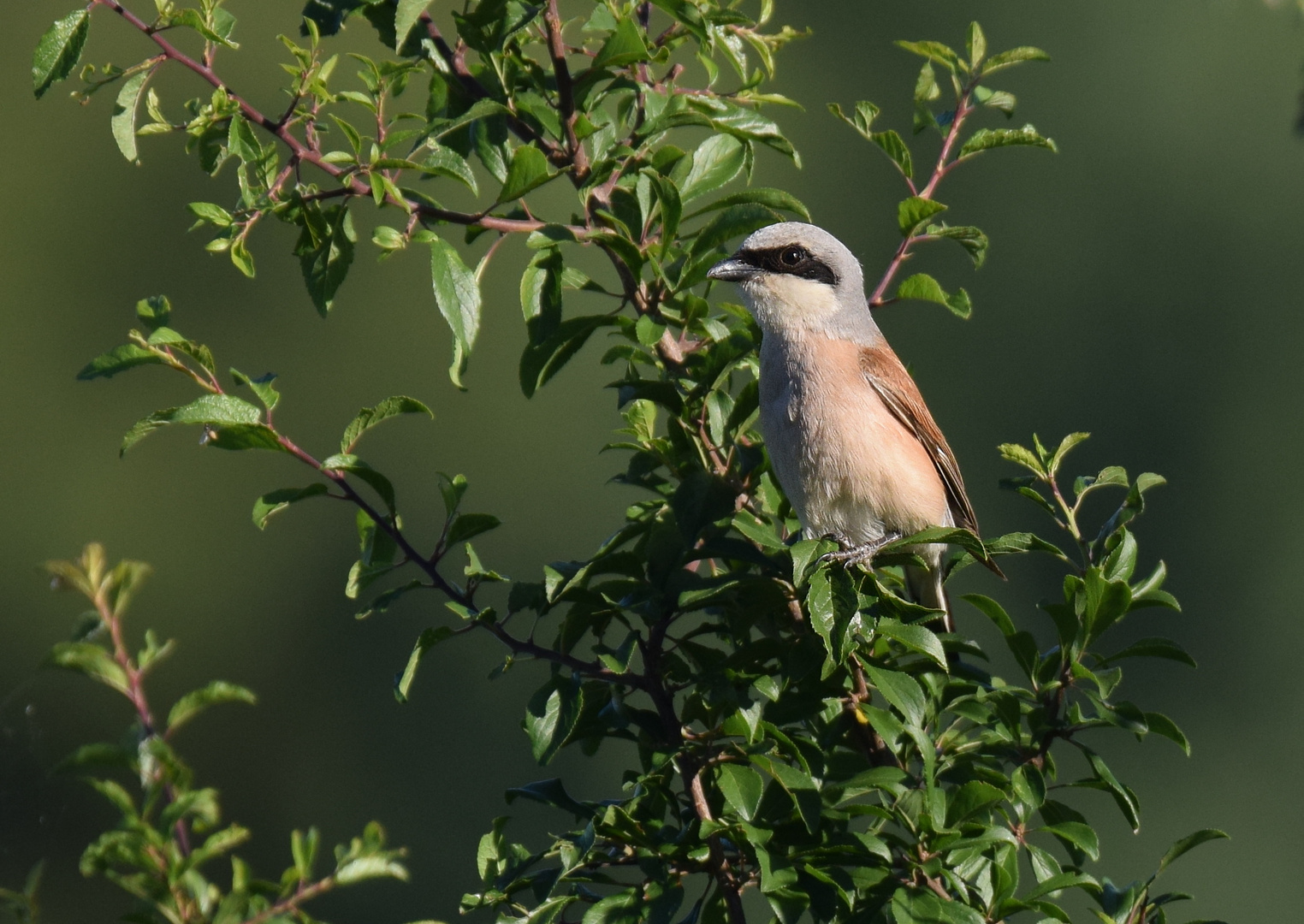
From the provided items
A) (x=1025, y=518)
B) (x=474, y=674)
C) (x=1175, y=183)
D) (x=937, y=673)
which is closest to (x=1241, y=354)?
(x=1175, y=183)

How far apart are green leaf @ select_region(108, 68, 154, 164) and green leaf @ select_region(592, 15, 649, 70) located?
0.89m

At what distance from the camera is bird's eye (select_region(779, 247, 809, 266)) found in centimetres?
373

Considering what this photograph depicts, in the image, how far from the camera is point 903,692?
2.64m

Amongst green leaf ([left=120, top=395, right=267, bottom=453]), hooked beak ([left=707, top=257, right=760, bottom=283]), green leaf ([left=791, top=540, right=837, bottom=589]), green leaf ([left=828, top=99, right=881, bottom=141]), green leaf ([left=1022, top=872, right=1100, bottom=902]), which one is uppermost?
green leaf ([left=828, top=99, right=881, bottom=141])

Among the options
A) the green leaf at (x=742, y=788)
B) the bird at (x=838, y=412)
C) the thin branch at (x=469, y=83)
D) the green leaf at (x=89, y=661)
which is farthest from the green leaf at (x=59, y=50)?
the green leaf at (x=742, y=788)

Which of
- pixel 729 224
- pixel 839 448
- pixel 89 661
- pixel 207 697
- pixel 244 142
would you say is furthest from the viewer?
pixel 839 448

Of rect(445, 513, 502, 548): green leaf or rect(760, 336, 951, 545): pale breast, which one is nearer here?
rect(445, 513, 502, 548): green leaf

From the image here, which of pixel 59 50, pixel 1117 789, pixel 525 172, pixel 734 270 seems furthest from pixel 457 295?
pixel 1117 789

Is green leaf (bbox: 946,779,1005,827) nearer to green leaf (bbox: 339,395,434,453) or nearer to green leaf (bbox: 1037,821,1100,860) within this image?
green leaf (bbox: 1037,821,1100,860)

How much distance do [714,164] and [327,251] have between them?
0.90 m

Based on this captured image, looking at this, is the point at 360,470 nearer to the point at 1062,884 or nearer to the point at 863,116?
the point at 863,116

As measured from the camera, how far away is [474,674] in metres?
16.7

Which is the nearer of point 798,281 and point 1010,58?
point 1010,58

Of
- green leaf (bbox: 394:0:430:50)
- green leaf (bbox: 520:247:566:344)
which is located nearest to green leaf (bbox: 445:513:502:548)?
green leaf (bbox: 520:247:566:344)
